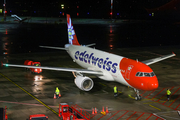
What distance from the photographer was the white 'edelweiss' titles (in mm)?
36306

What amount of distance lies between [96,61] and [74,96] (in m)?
6.85

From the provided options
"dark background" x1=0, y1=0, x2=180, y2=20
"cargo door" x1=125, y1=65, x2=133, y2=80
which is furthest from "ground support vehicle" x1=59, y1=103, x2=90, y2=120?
"dark background" x1=0, y1=0, x2=180, y2=20

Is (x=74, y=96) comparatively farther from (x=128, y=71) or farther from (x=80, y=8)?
(x=80, y=8)

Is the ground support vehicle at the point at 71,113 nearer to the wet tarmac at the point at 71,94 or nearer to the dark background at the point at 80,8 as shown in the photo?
the wet tarmac at the point at 71,94

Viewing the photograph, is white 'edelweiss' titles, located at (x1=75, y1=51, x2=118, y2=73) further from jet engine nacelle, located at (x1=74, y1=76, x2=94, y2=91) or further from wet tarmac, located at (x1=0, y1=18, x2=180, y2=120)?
wet tarmac, located at (x1=0, y1=18, x2=180, y2=120)

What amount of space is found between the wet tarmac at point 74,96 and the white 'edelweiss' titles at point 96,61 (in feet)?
10.6

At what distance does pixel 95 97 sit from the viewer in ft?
114

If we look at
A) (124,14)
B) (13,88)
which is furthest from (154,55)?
(124,14)

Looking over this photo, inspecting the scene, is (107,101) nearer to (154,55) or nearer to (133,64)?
(133,64)

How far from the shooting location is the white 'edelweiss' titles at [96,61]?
36306mm

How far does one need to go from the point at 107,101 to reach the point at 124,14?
153249 mm

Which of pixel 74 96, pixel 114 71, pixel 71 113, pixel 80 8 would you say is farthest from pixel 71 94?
pixel 80 8

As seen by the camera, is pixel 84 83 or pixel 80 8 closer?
pixel 84 83

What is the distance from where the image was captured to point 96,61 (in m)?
39.4
